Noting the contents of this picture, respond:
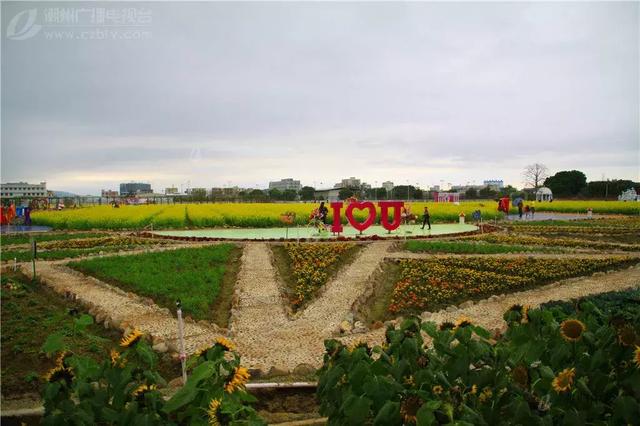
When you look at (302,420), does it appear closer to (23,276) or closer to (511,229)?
(23,276)

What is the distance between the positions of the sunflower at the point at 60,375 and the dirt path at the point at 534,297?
5.23 metres

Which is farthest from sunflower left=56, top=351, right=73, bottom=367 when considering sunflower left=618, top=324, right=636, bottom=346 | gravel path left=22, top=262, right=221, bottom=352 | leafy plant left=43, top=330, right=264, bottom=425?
gravel path left=22, top=262, right=221, bottom=352

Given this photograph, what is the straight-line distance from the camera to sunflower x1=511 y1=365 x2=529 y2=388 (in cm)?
268

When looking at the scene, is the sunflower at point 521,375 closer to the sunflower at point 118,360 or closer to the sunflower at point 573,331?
the sunflower at point 573,331

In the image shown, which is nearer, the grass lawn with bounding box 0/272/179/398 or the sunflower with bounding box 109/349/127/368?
the sunflower with bounding box 109/349/127/368

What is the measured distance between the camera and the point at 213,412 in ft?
7.45

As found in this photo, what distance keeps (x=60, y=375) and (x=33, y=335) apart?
19.5 ft

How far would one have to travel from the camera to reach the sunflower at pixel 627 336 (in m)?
2.53

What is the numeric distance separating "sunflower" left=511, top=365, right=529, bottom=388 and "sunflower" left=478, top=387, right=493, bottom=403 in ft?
0.60

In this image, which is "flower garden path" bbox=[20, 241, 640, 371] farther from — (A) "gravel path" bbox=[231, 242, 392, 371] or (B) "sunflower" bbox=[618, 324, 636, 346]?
(B) "sunflower" bbox=[618, 324, 636, 346]

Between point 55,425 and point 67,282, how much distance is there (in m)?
10.4

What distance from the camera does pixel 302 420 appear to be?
426 centimetres

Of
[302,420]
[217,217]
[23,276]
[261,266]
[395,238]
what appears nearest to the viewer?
[302,420]

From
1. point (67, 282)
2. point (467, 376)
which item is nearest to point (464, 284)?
point (467, 376)
